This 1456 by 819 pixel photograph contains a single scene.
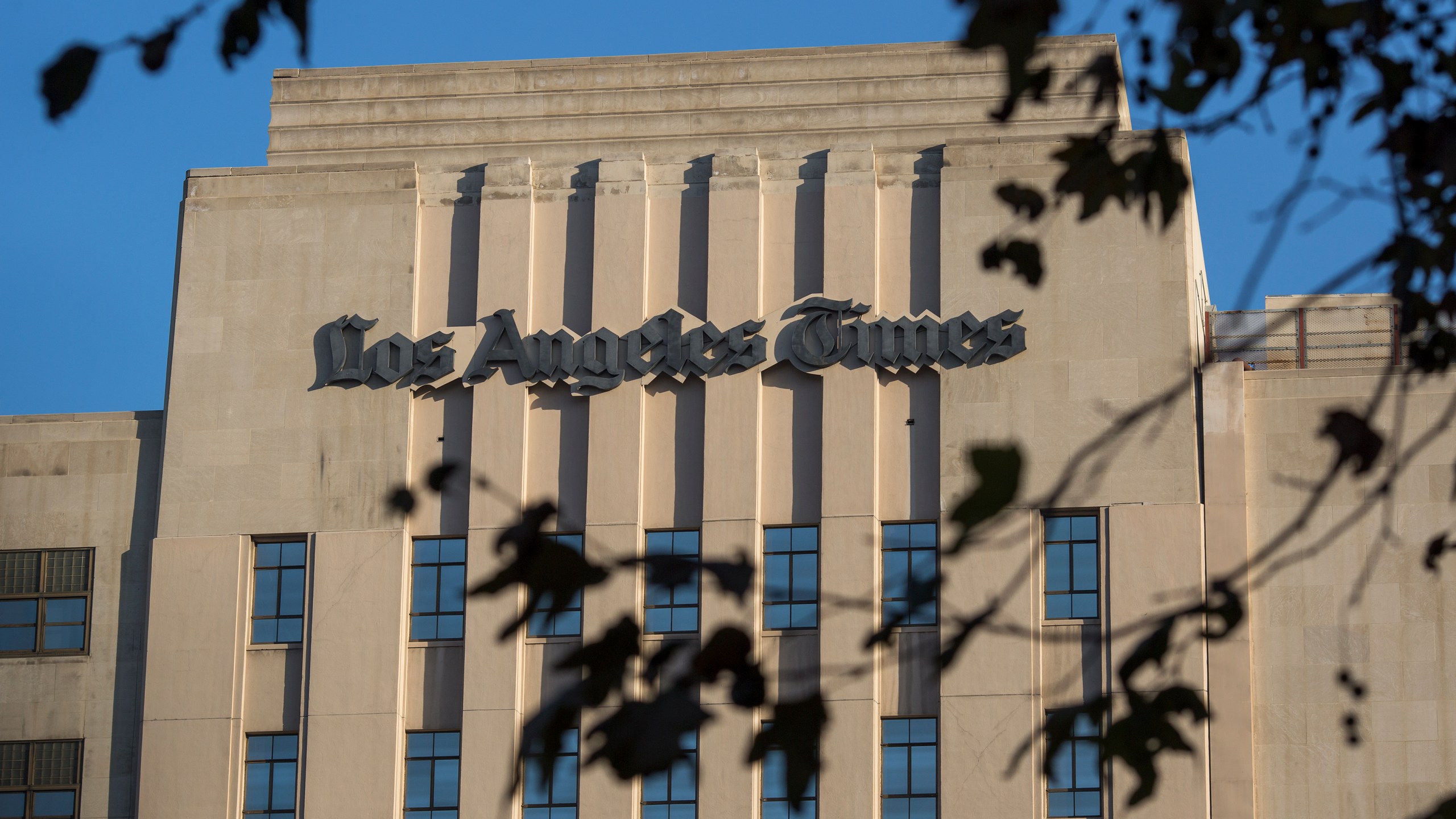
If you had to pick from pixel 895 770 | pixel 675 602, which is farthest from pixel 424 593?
pixel 895 770

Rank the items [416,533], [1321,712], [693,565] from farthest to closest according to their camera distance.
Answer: [416,533] < [1321,712] < [693,565]

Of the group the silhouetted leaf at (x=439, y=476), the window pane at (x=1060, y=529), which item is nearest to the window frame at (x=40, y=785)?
the window pane at (x=1060, y=529)

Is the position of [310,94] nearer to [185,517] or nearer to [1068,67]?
[185,517]

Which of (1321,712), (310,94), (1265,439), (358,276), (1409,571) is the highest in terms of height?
(310,94)

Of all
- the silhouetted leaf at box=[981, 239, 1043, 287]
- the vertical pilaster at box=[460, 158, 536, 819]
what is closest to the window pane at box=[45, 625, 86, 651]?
the vertical pilaster at box=[460, 158, 536, 819]

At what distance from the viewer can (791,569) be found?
34.2 m

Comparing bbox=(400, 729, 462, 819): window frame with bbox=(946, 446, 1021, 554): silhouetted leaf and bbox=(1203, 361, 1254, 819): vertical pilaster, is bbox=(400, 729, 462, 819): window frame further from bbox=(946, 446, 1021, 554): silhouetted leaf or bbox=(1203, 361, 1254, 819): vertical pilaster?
bbox=(946, 446, 1021, 554): silhouetted leaf

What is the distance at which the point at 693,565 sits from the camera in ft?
25.4

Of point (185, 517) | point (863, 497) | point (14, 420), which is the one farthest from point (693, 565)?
point (14, 420)

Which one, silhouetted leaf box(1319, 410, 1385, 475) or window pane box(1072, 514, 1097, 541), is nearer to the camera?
silhouetted leaf box(1319, 410, 1385, 475)

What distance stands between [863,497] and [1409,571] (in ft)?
28.3

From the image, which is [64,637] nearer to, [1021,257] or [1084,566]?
[1084,566]

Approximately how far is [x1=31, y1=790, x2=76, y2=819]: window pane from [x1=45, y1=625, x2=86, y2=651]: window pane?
2.46 meters

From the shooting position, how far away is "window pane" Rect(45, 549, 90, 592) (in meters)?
36.7
